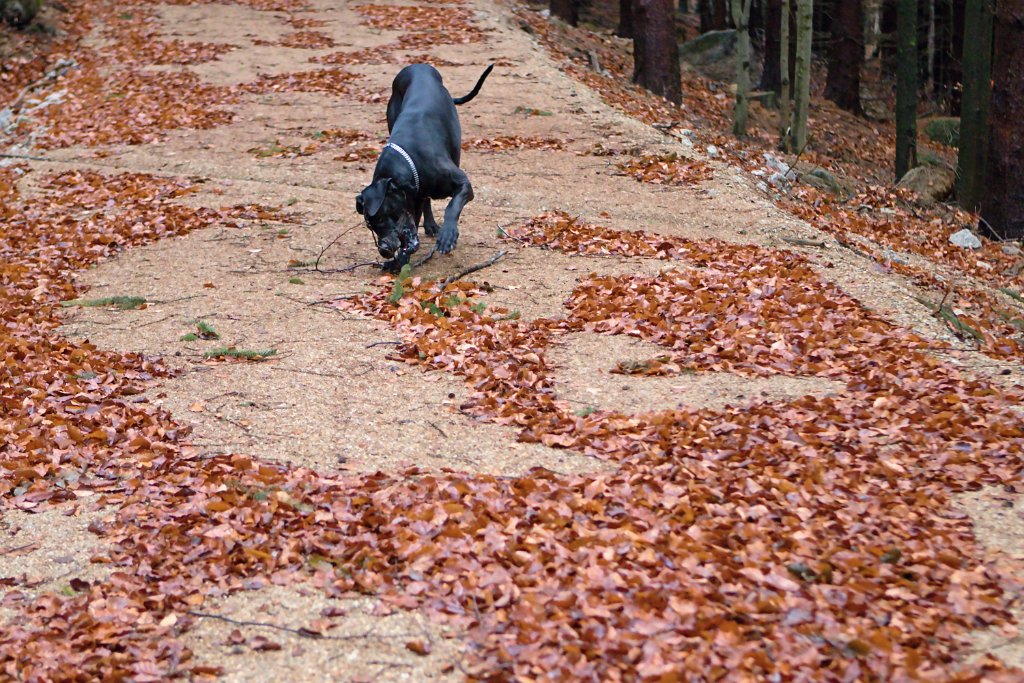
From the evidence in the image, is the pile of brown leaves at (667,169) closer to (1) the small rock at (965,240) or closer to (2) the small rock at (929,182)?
(1) the small rock at (965,240)

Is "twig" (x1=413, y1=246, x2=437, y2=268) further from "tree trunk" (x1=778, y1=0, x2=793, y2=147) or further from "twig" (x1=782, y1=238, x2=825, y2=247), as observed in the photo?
"tree trunk" (x1=778, y1=0, x2=793, y2=147)

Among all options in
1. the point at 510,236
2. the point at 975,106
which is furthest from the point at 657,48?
the point at 510,236

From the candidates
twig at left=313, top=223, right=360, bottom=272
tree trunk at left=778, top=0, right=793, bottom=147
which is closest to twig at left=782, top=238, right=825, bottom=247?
twig at left=313, top=223, right=360, bottom=272

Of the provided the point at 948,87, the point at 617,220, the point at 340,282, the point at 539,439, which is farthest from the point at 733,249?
the point at 948,87

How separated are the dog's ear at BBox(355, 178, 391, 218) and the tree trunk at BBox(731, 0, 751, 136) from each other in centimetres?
961

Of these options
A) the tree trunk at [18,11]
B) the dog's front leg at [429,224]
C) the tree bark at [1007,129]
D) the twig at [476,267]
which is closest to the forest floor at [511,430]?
the twig at [476,267]

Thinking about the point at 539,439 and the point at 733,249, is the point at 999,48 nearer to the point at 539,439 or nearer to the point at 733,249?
the point at 733,249

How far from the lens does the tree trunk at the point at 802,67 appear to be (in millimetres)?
15352

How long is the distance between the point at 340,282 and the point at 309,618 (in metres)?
5.51

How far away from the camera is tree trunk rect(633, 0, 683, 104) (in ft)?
61.1

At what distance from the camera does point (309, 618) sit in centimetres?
460

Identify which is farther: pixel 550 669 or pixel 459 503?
pixel 459 503

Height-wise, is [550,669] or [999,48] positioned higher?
[999,48]

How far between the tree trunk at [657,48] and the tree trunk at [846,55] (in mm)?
6151
